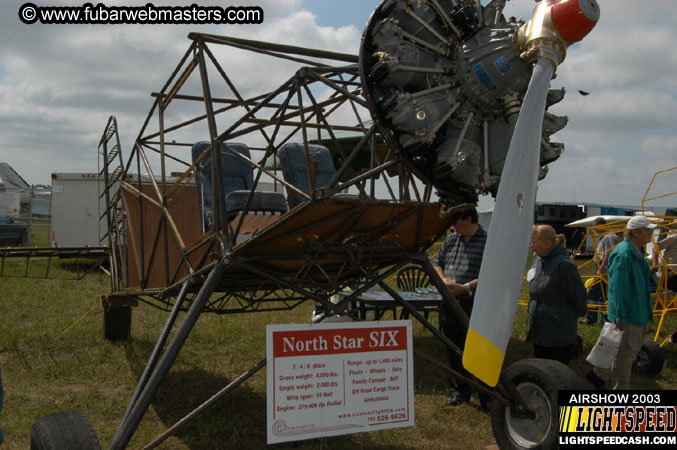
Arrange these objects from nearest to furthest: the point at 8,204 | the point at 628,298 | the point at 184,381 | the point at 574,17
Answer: the point at 574,17, the point at 628,298, the point at 184,381, the point at 8,204

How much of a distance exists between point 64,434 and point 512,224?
326 centimetres

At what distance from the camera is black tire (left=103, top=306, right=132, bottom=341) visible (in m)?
8.33

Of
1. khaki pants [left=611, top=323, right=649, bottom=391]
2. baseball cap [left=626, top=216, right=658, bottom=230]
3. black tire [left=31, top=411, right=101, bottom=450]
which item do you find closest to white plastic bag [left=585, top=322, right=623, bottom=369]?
khaki pants [left=611, top=323, right=649, bottom=391]

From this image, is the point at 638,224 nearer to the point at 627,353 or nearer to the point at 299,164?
the point at 627,353

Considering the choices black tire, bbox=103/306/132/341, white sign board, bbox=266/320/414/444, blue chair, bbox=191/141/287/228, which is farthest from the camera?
black tire, bbox=103/306/132/341

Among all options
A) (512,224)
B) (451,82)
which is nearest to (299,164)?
(451,82)

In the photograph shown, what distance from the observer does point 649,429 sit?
438 centimetres

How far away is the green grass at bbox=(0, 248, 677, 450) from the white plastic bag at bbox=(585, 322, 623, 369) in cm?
144

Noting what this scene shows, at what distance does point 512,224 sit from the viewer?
3.28 m

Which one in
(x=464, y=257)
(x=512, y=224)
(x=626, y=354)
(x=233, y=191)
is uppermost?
(x=233, y=191)

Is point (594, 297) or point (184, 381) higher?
point (594, 297)

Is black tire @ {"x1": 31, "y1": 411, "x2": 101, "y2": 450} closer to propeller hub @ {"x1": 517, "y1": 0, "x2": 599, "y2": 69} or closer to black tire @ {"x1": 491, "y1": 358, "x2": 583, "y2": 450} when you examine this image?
black tire @ {"x1": 491, "y1": 358, "x2": 583, "y2": 450}

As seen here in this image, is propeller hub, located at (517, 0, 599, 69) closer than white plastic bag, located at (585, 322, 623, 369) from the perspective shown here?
Yes

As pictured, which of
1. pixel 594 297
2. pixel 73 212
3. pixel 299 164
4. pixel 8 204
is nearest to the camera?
pixel 299 164
